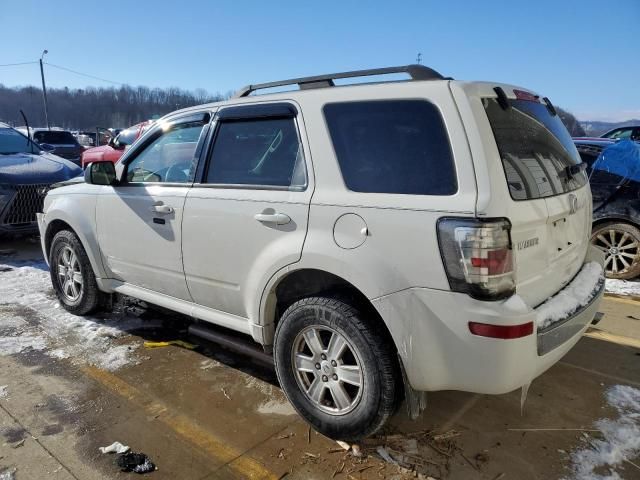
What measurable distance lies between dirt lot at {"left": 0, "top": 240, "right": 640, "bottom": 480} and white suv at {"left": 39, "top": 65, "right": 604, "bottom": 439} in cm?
30

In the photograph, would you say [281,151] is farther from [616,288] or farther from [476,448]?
[616,288]

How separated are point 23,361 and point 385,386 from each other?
297 cm

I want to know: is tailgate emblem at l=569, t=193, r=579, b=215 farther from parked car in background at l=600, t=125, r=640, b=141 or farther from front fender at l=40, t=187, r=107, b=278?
parked car in background at l=600, t=125, r=640, b=141

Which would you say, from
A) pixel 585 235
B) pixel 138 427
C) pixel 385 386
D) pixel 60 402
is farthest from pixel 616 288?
pixel 60 402

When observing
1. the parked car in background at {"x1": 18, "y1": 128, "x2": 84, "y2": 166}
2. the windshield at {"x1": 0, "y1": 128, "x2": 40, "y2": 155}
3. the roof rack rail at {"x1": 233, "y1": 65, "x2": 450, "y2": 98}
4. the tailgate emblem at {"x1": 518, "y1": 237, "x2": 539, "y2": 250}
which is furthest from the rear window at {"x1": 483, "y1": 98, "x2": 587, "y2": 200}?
the parked car in background at {"x1": 18, "y1": 128, "x2": 84, "y2": 166}

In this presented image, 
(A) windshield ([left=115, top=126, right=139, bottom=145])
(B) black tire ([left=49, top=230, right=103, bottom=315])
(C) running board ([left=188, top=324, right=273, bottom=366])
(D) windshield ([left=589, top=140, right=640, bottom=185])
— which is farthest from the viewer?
(A) windshield ([left=115, top=126, right=139, bottom=145])

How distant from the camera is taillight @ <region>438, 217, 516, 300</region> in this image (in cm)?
220

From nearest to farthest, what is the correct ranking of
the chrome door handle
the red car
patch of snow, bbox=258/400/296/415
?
patch of snow, bbox=258/400/296/415 < the chrome door handle < the red car

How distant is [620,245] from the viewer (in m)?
5.95

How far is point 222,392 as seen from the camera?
3404mm

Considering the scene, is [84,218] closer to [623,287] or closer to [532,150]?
[532,150]

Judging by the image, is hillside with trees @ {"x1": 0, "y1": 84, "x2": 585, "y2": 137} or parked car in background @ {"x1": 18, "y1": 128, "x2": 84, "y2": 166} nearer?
parked car in background @ {"x1": 18, "y1": 128, "x2": 84, "y2": 166}

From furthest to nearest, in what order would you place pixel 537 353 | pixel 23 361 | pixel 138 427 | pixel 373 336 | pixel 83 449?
pixel 23 361 → pixel 138 427 → pixel 83 449 → pixel 373 336 → pixel 537 353

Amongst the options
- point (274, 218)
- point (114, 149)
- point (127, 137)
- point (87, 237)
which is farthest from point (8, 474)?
point (127, 137)
